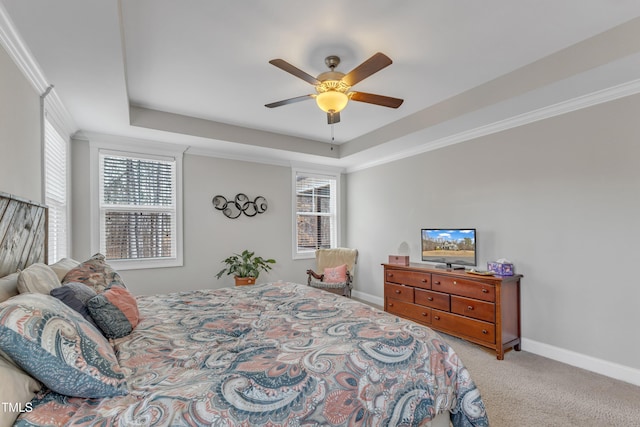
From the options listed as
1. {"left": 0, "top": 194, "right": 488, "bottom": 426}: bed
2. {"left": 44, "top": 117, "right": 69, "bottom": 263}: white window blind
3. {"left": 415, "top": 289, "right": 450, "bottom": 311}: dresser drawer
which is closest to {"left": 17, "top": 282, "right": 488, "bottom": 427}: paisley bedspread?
{"left": 0, "top": 194, "right": 488, "bottom": 426}: bed

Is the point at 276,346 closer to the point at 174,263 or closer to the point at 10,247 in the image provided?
→ the point at 10,247

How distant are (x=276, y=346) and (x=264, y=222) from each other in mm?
3639

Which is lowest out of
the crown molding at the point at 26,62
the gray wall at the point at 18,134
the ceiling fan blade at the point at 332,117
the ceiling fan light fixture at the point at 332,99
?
the gray wall at the point at 18,134

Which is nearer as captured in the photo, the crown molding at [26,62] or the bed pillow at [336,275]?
the crown molding at [26,62]

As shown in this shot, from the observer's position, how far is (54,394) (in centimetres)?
108

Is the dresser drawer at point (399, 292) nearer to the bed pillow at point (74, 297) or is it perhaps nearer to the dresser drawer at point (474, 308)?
the dresser drawer at point (474, 308)

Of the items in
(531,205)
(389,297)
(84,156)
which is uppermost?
(84,156)

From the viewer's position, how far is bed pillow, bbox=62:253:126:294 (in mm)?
2094

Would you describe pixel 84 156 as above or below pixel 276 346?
above

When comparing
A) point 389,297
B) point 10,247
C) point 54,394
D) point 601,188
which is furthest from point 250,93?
point 601,188

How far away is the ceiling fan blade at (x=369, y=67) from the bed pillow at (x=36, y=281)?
2322 millimetres

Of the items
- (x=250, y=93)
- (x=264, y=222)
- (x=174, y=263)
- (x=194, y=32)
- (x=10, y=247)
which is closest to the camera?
(x=10, y=247)

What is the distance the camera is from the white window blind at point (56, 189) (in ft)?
9.61

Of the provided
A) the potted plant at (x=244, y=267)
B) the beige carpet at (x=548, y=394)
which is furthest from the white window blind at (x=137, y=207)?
the beige carpet at (x=548, y=394)
